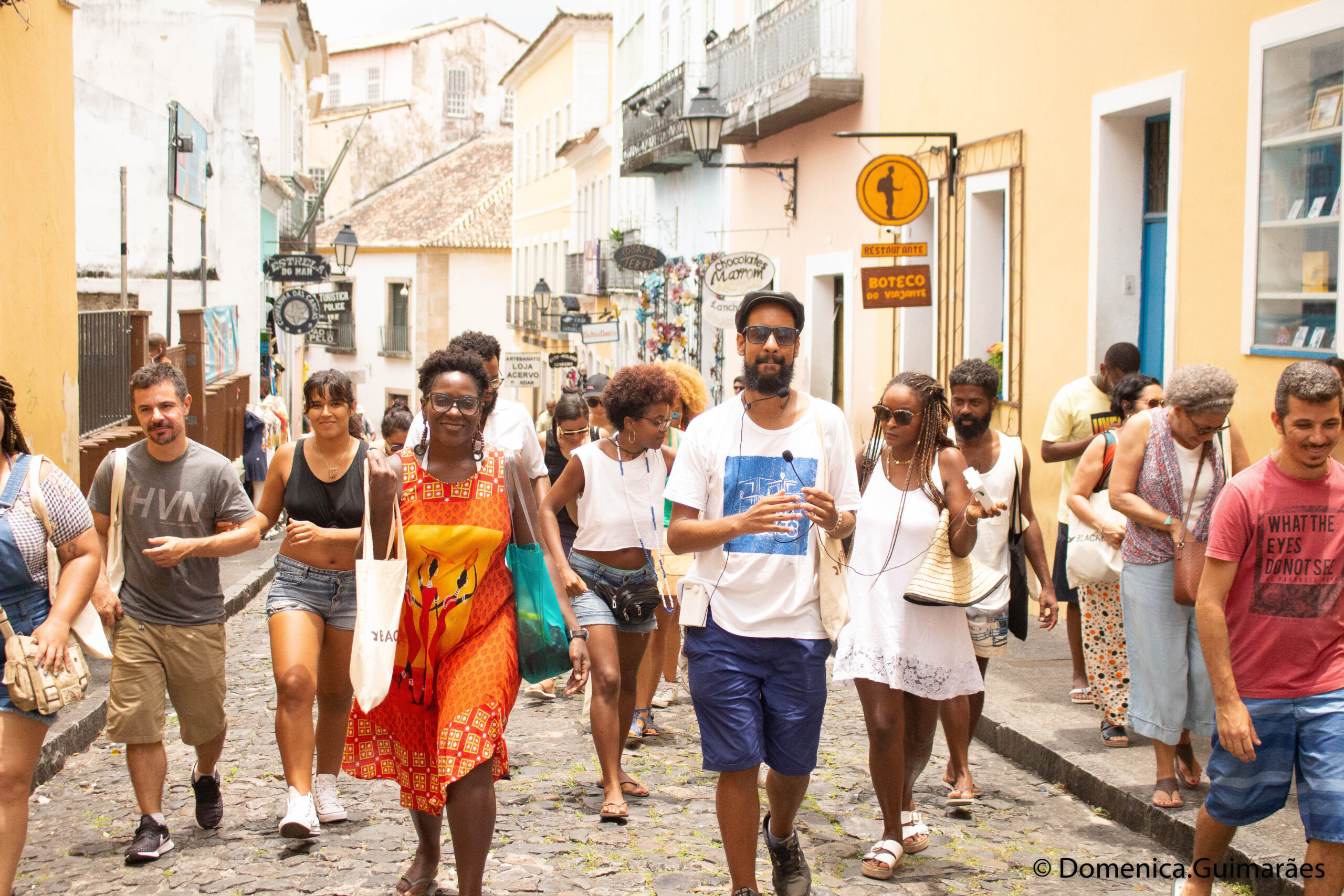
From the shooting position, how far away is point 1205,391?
554 centimetres

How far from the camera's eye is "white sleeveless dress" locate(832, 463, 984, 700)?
5.37m

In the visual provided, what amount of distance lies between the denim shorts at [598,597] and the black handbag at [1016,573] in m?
1.62

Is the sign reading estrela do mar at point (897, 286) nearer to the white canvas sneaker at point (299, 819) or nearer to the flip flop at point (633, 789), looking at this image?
the flip flop at point (633, 789)

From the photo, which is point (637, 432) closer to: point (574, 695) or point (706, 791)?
point (706, 791)

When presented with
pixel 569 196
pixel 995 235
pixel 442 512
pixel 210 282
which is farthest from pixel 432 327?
pixel 442 512

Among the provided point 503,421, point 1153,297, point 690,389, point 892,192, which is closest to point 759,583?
point 503,421

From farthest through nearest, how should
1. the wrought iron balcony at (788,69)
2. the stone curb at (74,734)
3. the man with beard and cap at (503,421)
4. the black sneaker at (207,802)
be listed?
the wrought iron balcony at (788,69) < the man with beard and cap at (503,421) < the stone curb at (74,734) < the black sneaker at (207,802)

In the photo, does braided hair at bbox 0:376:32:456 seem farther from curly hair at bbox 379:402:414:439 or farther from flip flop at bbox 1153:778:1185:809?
curly hair at bbox 379:402:414:439

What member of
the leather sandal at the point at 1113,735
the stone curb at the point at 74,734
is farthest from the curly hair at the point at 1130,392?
the stone curb at the point at 74,734

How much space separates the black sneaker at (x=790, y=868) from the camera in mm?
4793

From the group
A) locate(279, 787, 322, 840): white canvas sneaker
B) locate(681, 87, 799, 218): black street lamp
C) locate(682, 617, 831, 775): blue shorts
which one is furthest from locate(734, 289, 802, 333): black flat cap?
locate(681, 87, 799, 218): black street lamp

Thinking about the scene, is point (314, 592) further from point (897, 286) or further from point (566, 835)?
point (897, 286)

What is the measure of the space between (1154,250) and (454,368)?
22.9ft

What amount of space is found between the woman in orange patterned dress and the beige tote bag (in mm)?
153
